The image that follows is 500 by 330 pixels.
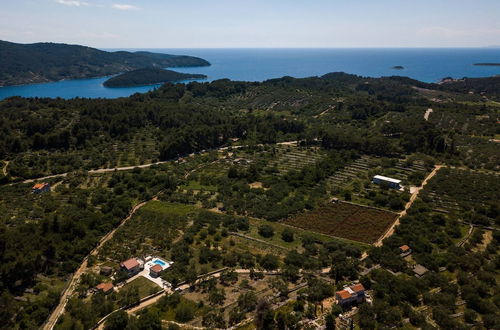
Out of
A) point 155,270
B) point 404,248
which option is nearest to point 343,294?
point 404,248

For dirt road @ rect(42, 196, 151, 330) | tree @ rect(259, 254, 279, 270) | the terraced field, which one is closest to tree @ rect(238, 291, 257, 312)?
tree @ rect(259, 254, 279, 270)

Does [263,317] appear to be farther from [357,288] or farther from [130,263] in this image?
[130,263]

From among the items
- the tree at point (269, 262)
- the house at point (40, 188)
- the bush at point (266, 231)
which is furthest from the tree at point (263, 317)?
the house at point (40, 188)

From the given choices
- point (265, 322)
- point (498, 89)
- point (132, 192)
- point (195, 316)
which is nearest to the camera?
point (265, 322)

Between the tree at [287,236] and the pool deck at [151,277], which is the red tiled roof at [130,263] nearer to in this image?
the pool deck at [151,277]

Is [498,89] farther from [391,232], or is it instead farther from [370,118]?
[391,232]

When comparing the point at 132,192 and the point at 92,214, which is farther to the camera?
the point at 132,192

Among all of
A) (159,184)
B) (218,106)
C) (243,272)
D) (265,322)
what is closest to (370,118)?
(218,106)
